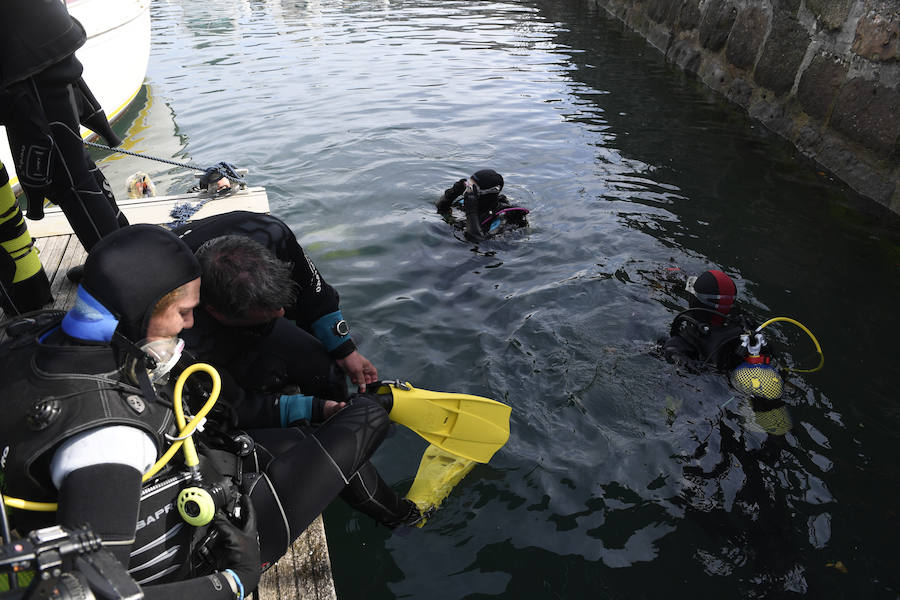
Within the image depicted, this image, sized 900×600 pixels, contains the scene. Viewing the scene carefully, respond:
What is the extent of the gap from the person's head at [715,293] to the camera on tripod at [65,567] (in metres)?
3.06

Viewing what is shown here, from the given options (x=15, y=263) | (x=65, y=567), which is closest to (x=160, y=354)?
(x=65, y=567)

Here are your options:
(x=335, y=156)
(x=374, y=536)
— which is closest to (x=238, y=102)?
(x=335, y=156)

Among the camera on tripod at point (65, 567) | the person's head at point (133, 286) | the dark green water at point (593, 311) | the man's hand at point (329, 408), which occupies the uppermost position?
the person's head at point (133, 286)

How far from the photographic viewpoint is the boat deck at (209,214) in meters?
2.12

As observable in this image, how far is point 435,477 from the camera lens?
9.35 ft

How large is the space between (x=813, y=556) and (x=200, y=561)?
251 cm

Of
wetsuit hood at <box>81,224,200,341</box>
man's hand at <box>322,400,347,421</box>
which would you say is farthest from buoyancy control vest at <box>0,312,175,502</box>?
man's hand at <box>322,400,347,421</box>

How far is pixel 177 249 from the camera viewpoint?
161 cm

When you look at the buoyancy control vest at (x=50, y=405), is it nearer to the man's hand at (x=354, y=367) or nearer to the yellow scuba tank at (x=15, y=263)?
A: the man's hand at (x=354, y=367)

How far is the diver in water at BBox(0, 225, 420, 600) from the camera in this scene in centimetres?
134

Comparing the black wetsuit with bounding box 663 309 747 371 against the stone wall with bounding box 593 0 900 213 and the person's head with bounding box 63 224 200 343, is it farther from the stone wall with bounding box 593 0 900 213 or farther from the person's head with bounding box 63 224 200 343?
the stone wall with bounding box 593 0 900 213

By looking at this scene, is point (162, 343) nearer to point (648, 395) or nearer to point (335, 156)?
point (648, 395)

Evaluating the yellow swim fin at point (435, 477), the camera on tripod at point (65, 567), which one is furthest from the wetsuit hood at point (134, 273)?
the yellow swim fin at point (435, 477)

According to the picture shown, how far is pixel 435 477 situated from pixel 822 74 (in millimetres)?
7042
